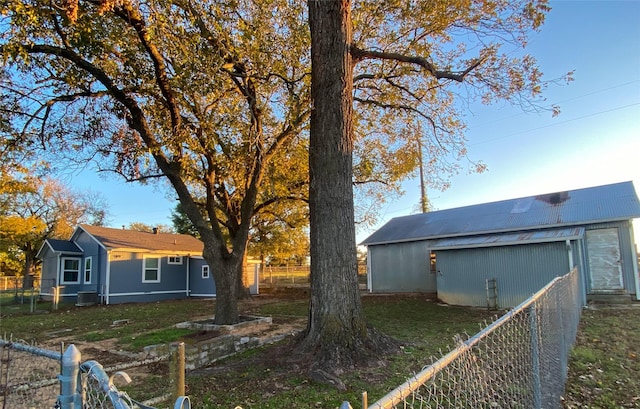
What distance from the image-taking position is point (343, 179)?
6.15 m

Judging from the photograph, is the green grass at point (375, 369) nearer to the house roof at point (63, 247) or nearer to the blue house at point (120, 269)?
the blue house at point (120, 269)

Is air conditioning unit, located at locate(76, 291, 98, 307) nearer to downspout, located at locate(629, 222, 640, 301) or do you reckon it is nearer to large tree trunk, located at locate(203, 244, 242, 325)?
large tree trunk, located at locate(203, 244, 242, 325)

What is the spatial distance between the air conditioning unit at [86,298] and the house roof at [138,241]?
217cm

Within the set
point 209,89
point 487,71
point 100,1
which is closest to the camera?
point 100,1

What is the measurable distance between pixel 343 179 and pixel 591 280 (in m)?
12.9

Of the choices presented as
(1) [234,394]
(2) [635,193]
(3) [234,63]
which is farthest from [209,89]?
(2) [635,193]

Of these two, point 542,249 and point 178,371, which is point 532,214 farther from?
point 178,371

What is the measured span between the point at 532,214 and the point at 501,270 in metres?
3.95

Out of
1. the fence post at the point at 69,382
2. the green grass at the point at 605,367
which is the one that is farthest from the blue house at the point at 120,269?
the fence post at the point at 69,382

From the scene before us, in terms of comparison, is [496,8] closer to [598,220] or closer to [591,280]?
[598,220]

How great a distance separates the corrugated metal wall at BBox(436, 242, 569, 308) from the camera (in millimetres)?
12594

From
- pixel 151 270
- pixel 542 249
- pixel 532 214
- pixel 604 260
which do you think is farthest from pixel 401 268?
pixel 151 270

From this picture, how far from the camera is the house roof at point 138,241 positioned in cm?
1931

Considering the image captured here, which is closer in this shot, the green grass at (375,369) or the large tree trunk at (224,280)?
the green grass at (375,369)
